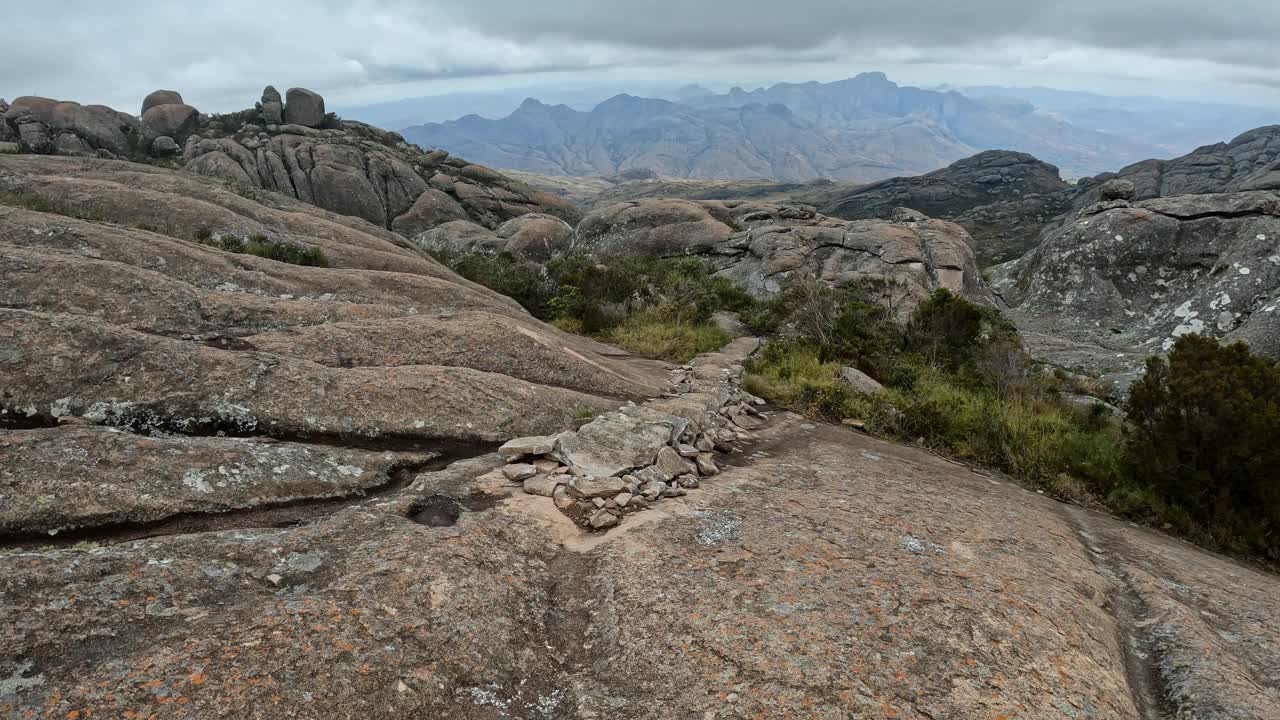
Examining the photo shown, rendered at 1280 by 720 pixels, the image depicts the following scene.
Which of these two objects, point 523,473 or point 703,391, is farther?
point 703,391

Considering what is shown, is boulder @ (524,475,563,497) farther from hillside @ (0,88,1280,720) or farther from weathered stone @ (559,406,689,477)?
weathered stone @ (559,406,689,477)

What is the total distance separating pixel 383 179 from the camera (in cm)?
5872

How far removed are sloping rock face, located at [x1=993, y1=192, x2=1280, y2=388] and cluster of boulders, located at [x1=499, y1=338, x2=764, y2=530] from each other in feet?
46.6

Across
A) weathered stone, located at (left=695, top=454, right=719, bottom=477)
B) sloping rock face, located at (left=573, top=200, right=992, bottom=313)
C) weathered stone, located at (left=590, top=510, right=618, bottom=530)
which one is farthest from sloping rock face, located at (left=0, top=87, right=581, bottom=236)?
weathered stone, located at (left=590, top=510, right=618, bottom=530)

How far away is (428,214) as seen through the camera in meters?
56.2

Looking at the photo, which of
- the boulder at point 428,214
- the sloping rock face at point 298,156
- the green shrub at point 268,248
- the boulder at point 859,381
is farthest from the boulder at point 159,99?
the boulder at point 859,381

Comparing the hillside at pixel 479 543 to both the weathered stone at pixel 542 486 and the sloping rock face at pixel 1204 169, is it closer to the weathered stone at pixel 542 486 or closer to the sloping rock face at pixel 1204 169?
the weathered stone at pixel 542 486

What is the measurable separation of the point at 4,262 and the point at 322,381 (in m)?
5.11

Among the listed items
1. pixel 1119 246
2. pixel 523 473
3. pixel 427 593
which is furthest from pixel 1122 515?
pixel 1119 246

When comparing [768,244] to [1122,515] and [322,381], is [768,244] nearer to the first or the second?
[1122,515]

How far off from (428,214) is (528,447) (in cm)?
5302

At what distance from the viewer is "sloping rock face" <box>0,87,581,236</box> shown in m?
56.3

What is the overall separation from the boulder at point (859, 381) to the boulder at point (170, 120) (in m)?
76.5

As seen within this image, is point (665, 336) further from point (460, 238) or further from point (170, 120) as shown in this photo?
point (170, 120)
